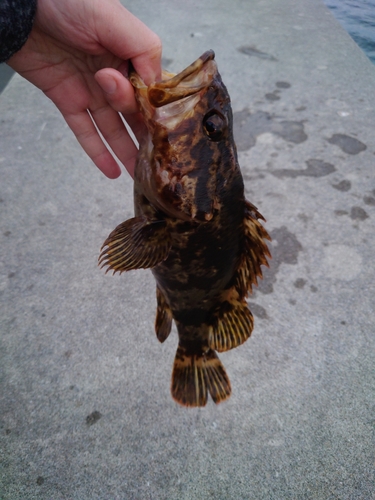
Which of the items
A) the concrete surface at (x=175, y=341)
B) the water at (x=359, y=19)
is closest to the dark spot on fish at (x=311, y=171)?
the concrete surface at (x=175, y=341)

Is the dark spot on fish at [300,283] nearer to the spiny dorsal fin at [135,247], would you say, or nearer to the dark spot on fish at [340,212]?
the dark spot on fish at [340,212]

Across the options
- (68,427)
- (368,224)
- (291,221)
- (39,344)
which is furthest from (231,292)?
(368,224)

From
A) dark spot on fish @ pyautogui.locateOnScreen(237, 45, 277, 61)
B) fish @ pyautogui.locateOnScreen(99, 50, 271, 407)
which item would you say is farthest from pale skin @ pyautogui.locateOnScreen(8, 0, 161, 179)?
dark spot on fish @ pyautogui.locateOnScreen(237, 45, 277, 61)

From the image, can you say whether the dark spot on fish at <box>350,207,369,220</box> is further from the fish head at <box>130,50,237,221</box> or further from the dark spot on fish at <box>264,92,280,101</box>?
the fish head at <box>130,50,237,221</box>

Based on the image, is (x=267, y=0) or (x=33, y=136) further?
(x=267, y=0)

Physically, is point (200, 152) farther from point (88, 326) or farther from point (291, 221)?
point (291, 221)

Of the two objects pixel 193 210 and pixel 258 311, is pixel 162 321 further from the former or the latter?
pixel 258 311
